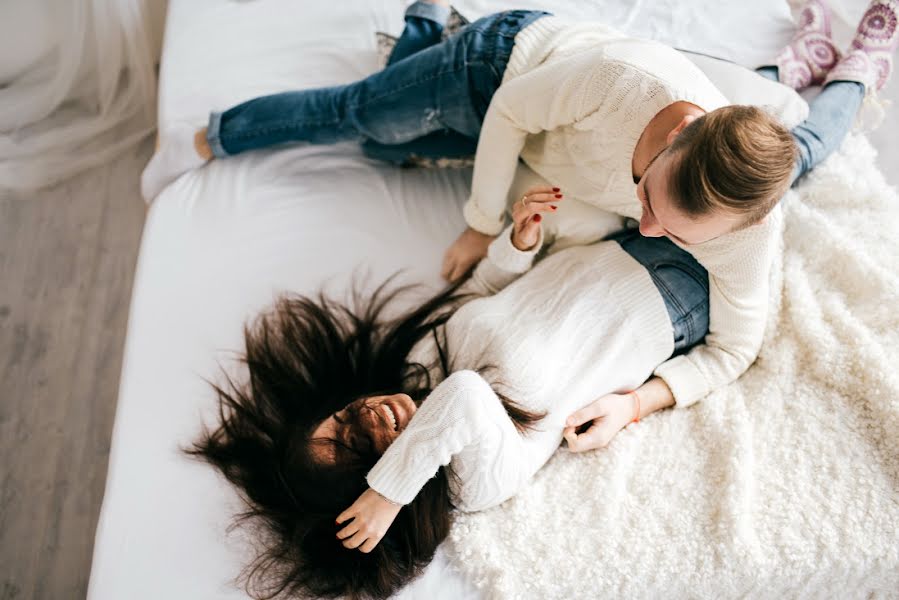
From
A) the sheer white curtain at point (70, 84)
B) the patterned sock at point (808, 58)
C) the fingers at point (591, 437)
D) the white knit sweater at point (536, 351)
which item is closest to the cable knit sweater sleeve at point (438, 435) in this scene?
the white knit sweater at point (536, 351)

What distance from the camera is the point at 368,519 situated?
803 mm

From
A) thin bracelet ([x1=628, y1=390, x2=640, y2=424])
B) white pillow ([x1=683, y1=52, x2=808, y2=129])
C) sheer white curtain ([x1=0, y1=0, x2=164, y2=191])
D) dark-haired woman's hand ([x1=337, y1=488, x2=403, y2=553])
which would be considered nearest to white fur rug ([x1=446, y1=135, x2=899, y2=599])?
thin bracelet ([x1=628, y1=390, x2=640, y2=424])

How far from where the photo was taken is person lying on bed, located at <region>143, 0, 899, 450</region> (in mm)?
701

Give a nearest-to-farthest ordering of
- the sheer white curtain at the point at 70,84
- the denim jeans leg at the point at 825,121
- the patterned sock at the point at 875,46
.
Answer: the denim jeans leg at the point at 825,121, the patterned sock at the point at 875,46, the sheer white curtain at the point at 70,84

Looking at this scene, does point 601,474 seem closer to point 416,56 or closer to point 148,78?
point 416,56

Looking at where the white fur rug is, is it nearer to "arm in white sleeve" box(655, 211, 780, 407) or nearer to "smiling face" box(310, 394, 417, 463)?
"arm in white sleeve" box(655, 211, 780, 407)

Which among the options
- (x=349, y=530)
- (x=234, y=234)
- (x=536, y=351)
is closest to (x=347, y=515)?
(x=349, y=530)

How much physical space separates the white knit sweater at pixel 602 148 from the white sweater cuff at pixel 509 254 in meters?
0.06

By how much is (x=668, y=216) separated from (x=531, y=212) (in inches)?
10.8

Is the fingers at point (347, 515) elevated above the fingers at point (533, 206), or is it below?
below

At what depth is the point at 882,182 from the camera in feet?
3.76

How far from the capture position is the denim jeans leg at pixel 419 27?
46.7 inches

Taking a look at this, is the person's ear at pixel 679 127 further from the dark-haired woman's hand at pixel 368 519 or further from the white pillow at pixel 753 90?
the dark-haired woman's hand at pixel 368 519

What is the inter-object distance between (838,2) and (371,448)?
144 cm
